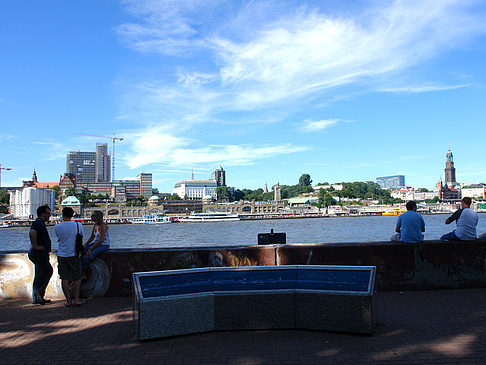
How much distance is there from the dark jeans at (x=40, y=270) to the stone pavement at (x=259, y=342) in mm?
859

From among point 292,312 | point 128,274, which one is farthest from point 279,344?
point 128,274

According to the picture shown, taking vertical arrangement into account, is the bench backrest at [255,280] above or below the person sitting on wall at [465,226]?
below

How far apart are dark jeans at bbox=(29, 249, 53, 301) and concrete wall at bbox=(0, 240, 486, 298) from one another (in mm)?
377

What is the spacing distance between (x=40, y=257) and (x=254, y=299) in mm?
3947

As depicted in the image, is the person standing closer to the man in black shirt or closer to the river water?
the man in black shirt

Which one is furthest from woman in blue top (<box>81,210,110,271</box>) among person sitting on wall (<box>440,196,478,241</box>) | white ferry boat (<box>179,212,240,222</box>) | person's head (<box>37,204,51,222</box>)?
white ferry boat (<box>179,212,240,222</box>)

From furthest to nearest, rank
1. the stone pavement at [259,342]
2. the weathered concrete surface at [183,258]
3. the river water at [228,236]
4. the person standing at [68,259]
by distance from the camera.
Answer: the river water at [228,236]
the weathered concrete surface at [183,258]
the person standing at [68,259]
the stone pavement at [259,342]

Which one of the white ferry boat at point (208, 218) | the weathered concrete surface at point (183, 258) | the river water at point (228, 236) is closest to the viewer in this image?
the weathered concrete surface at point (183, 258)

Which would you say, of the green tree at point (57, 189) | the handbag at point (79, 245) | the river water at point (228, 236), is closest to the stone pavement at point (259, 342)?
the handbag at point (79, 245)

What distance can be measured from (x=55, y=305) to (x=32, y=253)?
3.04 ft

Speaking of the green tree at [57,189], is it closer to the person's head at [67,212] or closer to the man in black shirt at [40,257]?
the man in black shirt at [40,257]

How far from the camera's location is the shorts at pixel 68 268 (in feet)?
22.3

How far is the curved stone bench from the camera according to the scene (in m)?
4.83

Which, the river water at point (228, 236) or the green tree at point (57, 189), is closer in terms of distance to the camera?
the river water at point (228, 236)
